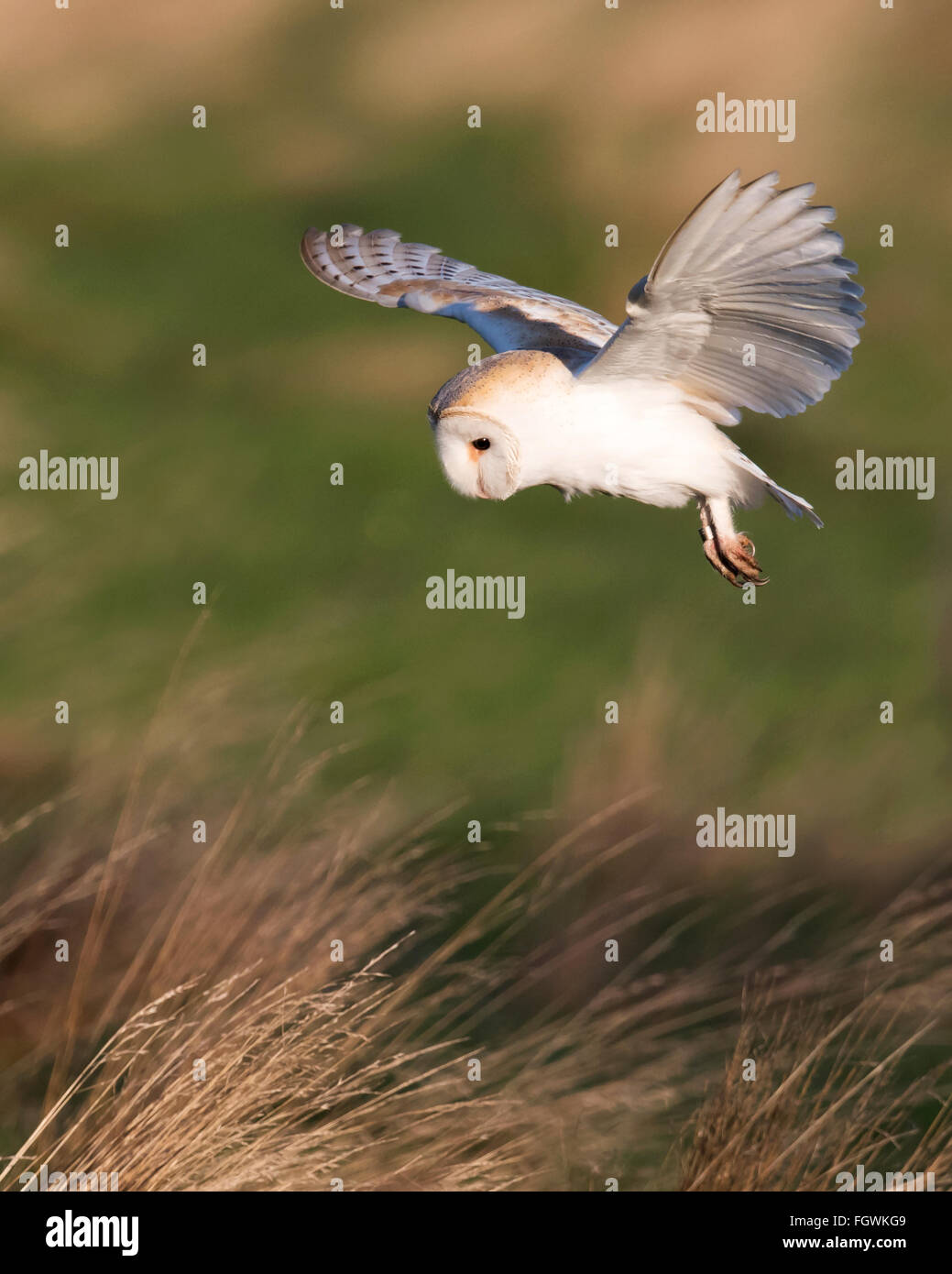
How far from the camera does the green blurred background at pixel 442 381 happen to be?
756 centimetres

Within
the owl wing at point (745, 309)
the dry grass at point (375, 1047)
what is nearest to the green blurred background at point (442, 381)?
the dry grass at point (375, 1047)

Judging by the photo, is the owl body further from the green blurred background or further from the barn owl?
the green blurred background

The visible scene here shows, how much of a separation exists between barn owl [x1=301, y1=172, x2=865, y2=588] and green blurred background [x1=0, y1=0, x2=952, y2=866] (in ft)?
9.17

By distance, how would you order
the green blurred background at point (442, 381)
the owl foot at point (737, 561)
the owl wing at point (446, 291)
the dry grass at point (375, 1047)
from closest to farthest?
→ 1. the owl foot at point (737, 561)
2. the dry grass at point (375, 1047)
3. the owl wing at point (446, 291)
4. the green blurred background at point (442, 381)

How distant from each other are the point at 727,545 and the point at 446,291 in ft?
2.96

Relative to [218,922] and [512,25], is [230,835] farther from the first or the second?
[512,25]

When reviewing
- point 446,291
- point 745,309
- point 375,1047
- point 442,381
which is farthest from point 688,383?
point 442,381

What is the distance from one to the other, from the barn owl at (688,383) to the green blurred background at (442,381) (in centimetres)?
280

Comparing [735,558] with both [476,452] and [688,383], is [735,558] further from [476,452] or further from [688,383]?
[476,452]

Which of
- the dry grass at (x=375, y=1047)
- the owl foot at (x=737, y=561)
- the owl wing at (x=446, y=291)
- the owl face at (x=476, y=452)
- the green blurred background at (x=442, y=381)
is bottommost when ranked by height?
the dry grass at (x=375, y=1047)

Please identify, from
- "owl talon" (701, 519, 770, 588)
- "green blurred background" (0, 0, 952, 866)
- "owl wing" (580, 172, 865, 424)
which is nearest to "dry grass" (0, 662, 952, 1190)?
"owl talon" (701, 519, 770, 588)

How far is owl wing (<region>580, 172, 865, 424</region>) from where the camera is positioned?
7.02 feet

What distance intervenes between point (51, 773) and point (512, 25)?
11934 millimetres

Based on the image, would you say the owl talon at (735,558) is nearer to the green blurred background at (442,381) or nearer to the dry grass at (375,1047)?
the dry grass at (375,1047)
